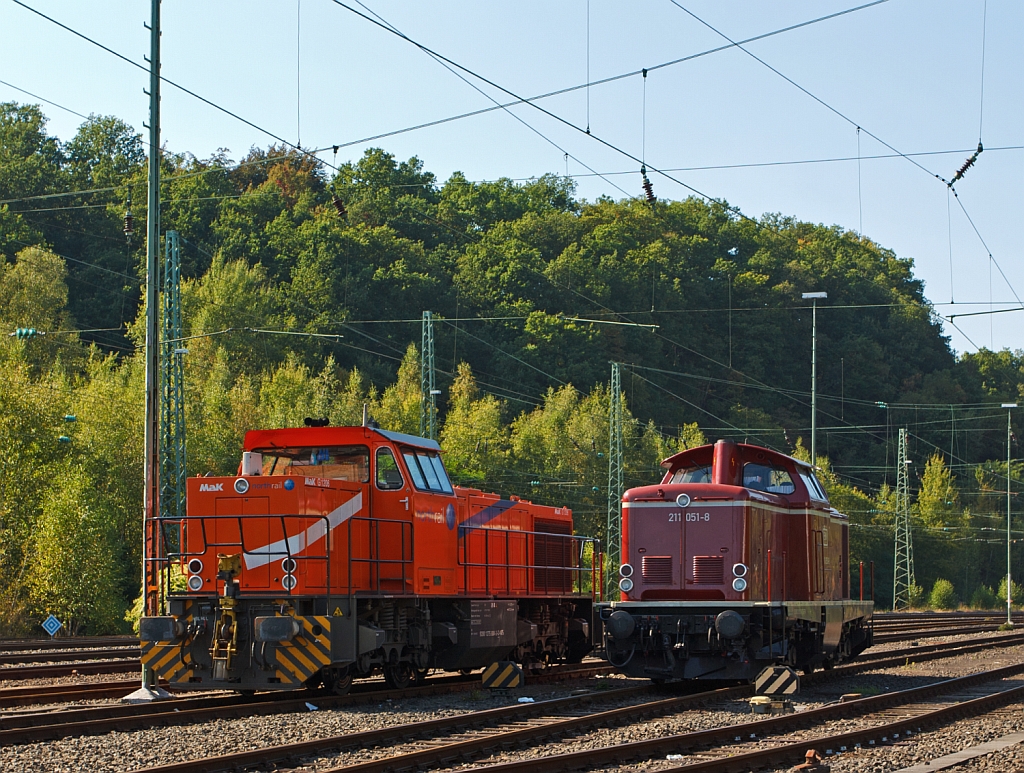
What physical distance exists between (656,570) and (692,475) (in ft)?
5.02

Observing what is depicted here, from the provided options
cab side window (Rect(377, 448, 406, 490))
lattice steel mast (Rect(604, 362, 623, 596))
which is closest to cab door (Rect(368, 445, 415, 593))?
cab side window (Rect(377, 448, 406, 490))

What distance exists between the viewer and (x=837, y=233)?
109 m

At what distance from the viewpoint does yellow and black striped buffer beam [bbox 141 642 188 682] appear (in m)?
13.6

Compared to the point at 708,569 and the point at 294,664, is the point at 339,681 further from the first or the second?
the point at 708,569

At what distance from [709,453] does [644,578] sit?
81.3 inches

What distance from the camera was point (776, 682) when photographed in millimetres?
14680

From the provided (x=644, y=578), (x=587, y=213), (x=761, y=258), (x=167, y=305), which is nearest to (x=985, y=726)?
(x=644, y=578)

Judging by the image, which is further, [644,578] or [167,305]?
[167,305]

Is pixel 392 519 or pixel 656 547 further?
pixel 656 547

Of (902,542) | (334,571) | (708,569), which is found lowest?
(902,542)

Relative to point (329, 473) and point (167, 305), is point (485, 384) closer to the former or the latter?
point (167, 305)

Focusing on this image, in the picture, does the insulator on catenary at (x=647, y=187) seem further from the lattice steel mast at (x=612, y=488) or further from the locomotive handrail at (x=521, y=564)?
the lattice steel mast at (x=612, y=488)

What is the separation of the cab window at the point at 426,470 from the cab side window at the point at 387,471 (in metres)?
0.20

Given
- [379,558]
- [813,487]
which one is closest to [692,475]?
[813,487]
